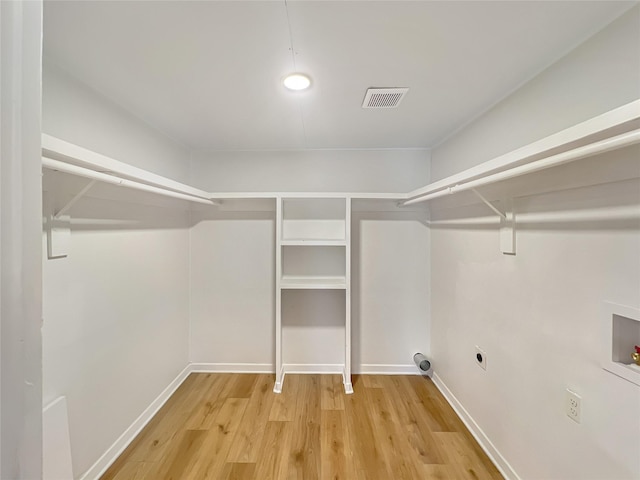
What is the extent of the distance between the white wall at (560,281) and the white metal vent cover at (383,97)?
0.58m

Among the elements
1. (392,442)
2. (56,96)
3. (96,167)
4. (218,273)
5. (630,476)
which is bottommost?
(392,442)

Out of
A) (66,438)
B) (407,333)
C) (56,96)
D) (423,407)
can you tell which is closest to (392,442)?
(423,407)

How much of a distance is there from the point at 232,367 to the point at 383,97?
2.53 meters

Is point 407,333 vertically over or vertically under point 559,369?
under

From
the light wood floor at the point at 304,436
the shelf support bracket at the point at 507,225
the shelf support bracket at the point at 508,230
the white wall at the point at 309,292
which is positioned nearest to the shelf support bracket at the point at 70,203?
the white wall at the point at 309,292

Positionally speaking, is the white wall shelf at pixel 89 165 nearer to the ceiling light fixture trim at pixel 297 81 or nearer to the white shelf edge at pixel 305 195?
the white shelf edge at pixel 305 195

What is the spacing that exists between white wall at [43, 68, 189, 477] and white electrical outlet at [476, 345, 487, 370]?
2.21m

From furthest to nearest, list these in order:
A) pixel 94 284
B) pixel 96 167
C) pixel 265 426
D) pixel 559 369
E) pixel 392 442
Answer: pixel 265 426 → pixel 392 442 → pixel 94 284 → pixel 559 369 → pixel 96 167

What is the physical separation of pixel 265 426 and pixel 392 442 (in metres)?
0.83

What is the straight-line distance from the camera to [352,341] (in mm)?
2605

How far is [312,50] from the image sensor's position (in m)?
1.17

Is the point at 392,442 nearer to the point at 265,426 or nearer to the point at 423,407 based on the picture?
the point at 423,407

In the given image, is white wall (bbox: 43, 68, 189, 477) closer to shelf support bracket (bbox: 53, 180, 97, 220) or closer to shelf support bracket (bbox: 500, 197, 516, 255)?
shelf support bracket (bbox: 53, 180, 97, 220)

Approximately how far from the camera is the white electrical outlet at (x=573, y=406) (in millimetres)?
1116
